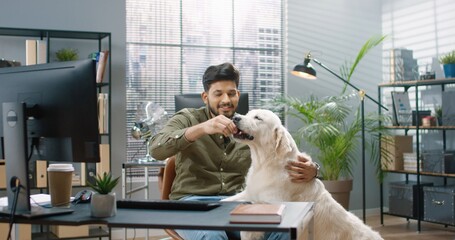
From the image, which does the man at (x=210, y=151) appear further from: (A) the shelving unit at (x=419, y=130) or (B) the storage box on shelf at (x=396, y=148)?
(B) the storage box on shelf at (x=396, y=148)

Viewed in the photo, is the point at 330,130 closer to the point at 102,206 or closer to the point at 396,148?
the point at 396,148

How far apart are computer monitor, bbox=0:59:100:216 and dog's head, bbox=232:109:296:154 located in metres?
0.81

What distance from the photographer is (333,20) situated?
233 inches

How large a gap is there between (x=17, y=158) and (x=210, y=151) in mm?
1113

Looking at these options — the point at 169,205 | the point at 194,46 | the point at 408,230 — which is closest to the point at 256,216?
the point at 169,205

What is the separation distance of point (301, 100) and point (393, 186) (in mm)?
1238

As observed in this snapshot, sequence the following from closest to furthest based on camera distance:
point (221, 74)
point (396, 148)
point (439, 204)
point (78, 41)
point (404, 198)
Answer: point (221, 74)
point (78, 41)
point (439, 204)
point (404, 198)
point (396, 148)

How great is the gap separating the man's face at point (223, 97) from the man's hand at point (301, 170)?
438mm

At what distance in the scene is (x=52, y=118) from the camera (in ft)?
5.62

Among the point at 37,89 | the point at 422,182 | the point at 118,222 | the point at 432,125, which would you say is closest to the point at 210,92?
the point at 37,89

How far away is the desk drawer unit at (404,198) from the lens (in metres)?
5.12

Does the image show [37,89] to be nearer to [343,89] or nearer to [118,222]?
[118,222]

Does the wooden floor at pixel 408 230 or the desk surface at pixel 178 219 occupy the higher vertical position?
the desk surface at pixel 178 219

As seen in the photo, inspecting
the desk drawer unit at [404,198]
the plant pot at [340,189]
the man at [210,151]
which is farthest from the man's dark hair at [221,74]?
the desk drawer unit at [404,198]
